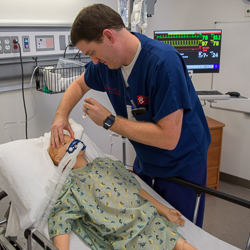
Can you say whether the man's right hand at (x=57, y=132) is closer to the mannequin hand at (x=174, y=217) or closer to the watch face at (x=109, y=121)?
the watch face at (x=109, y=121)

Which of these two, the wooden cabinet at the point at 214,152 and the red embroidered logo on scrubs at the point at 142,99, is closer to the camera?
the red embroidered logo on scrubs at the point at 142,99

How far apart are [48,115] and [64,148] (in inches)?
26.1

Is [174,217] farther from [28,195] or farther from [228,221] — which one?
[228,221]

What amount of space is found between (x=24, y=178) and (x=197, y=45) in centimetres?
201

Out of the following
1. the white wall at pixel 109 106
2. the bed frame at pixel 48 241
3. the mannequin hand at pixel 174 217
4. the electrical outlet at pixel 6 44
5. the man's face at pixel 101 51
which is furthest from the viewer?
the white wall at pixel 109 106

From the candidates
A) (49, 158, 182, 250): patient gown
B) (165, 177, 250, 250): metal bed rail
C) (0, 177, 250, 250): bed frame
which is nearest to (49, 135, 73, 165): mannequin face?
(49, 158, 182, 250): patient gown

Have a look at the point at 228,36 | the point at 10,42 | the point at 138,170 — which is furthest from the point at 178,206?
the point at 228,36

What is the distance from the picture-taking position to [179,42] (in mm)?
2678

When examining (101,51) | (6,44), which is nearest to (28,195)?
(101,51)

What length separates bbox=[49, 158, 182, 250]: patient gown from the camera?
1.32 m

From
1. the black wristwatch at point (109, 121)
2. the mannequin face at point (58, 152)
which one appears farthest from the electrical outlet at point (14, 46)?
the black wristwatch at point (109, 121)

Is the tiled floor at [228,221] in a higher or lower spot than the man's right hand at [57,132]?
lower

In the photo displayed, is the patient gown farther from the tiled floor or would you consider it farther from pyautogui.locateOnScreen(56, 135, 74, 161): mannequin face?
the tiled floor

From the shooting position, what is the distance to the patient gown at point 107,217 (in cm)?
132
